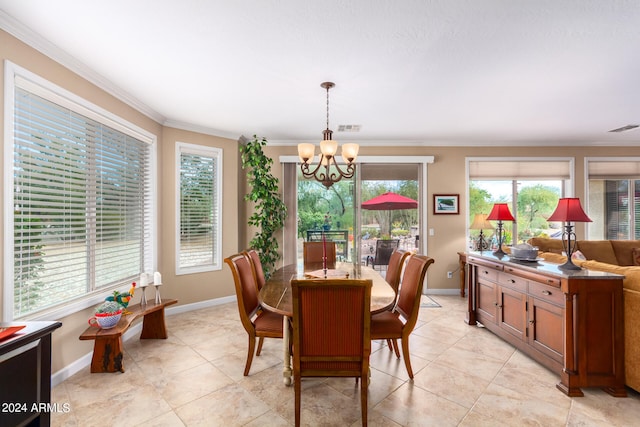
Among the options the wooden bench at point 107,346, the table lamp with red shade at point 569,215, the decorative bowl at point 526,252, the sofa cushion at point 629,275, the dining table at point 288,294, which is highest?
the table lamp with red shade at point 569,215

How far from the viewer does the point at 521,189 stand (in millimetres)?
4852

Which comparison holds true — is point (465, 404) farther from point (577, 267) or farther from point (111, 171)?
point (111, 171)

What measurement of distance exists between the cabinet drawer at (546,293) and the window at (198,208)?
149 inches

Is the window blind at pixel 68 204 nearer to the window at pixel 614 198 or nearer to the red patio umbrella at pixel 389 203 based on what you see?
the red patio umbrella at pixel 389 203

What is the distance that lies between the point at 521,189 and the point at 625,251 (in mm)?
1536

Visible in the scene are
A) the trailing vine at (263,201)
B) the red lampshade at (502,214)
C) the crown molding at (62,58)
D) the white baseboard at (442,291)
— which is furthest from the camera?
the white baseboard at (442,291)

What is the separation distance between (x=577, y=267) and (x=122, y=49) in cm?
398

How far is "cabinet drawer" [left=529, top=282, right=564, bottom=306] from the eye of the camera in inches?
85.6

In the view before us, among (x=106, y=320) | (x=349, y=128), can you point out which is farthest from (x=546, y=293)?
(x=106, y=320)

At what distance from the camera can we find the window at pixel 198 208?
393cm

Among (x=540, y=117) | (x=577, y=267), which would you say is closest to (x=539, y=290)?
(x=577, y=267)

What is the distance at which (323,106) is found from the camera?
10.8 feet

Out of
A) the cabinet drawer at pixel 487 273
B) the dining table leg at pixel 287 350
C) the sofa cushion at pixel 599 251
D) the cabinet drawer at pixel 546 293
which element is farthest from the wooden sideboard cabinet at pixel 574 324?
the sofa cushion at pixel 599 251

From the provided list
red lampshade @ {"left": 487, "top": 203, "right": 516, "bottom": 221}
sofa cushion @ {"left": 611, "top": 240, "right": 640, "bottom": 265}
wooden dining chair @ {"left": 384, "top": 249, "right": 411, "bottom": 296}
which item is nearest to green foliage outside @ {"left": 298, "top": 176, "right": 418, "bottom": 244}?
red lampshade @ {"left": 487, "top": 203, "right": 516, "bottom": 221}
